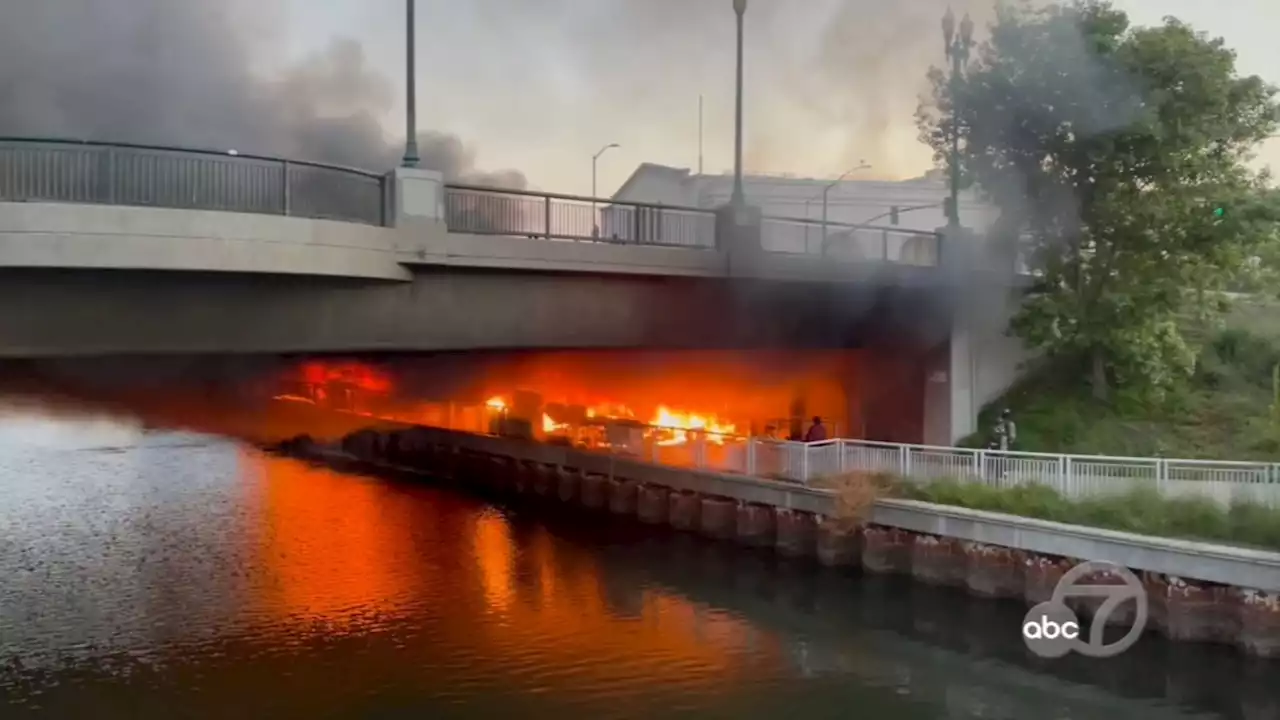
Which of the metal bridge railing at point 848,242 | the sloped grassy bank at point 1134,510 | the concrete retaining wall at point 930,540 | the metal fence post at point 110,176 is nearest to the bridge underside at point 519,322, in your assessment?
the metal bridge railing at point 848,242

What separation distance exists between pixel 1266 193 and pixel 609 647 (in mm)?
15055

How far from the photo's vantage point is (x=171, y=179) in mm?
12312

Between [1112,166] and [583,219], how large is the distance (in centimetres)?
1031

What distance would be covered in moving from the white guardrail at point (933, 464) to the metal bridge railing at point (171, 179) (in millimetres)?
8794

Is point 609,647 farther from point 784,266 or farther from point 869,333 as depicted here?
point 869,333

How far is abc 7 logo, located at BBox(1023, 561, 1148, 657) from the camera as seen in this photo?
14125 millimetres

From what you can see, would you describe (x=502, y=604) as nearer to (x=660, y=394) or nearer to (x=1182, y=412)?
(x=660, y=394)

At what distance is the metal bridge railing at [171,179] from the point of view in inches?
452

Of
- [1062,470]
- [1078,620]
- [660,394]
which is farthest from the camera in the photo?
[660,394]

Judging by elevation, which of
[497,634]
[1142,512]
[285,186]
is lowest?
[497,634]

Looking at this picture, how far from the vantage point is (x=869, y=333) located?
2281 centimetres

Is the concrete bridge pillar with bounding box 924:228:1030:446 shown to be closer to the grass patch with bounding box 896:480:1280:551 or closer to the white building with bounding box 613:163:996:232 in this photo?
the grass patch with bounding box 896:480:1280:551

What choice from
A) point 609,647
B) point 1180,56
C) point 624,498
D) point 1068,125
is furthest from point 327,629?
point 1180,56

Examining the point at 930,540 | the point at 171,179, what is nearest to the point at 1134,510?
the point at 930,540
